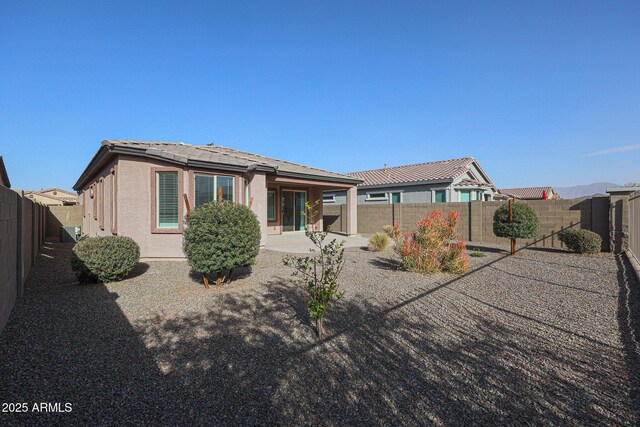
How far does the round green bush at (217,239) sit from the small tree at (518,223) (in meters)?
9.08

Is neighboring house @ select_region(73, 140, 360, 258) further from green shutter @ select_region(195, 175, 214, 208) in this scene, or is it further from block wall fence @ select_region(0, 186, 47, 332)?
block wall fence @ select_region(0, 186, 47, 332)

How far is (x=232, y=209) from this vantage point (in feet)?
20.4

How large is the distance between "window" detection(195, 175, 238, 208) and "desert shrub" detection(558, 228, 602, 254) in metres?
11.7

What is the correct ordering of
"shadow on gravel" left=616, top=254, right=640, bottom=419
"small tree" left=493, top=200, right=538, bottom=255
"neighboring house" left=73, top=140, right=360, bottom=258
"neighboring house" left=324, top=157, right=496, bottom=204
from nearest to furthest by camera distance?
"shadow on gravel" left=616, top=254, right=640, bottom=419, "neighboring house" left=73, top=140, right=360, bottom=258, "small tree" left=493, top=200, right=538, bottom=255, "neighboring house" left=324, top=157, right=496, bottom=204

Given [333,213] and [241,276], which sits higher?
[333,213]

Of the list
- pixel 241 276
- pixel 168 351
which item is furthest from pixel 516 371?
pixel 241 276

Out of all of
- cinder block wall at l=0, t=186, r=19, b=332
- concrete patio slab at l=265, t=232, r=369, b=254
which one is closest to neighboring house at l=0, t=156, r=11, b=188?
concrete patio slab at l=265, t=232, r=369, b=254

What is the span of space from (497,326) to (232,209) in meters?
4.89

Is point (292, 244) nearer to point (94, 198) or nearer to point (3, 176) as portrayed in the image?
point (94, 198)

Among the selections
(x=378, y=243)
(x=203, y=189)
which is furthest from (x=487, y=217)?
(x=203, y=189)

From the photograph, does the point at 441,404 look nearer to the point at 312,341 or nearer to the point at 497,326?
the point at 312,341

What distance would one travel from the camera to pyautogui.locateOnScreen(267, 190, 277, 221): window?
15.9 meters

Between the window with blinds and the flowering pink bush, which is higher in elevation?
the window with blinds

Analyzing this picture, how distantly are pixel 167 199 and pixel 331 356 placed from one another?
26.3 feet
